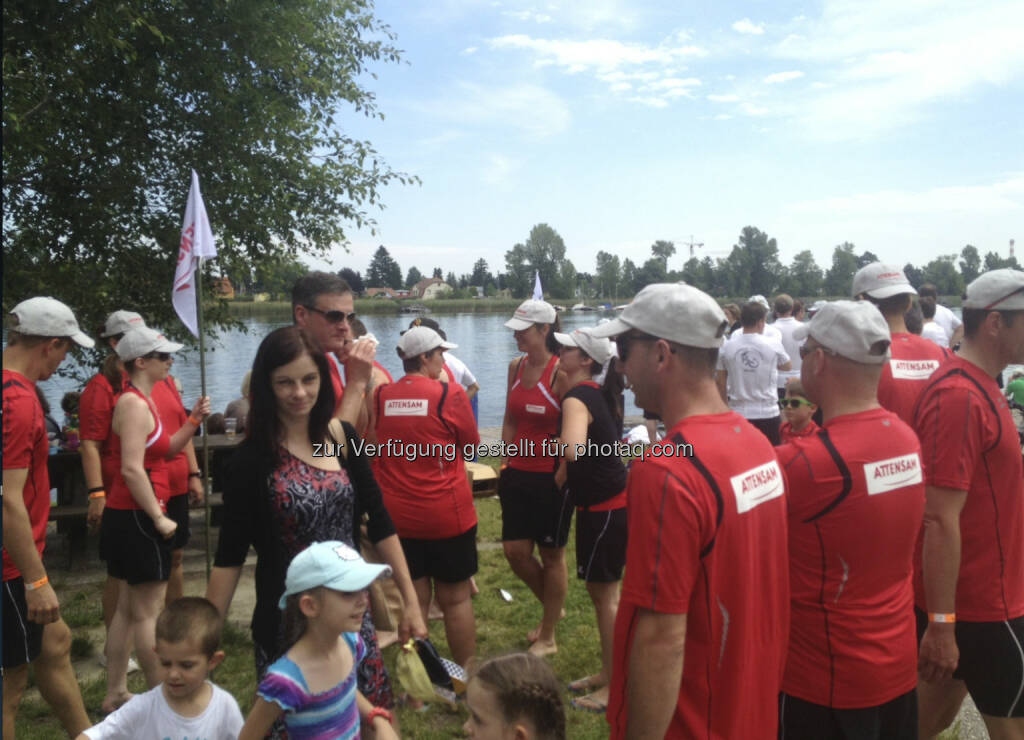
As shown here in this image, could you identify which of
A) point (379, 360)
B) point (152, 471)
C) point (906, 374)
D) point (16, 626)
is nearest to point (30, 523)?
point (16, 626)

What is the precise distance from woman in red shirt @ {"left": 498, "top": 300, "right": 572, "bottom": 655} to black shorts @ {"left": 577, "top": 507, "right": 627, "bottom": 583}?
1.44ft

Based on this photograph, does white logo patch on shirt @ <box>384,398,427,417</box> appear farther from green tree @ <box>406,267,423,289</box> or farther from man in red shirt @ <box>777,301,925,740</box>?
green tree @ <box>406,267,423,289</box>

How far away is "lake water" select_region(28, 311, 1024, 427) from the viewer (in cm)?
1407

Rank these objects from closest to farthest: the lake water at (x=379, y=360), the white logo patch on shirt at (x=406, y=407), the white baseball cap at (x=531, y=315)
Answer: the white logo patch on shirt at (x=406, y=407)
the white baseball cap at (x=531, y=315)
the lake water at (x=379, y=360)

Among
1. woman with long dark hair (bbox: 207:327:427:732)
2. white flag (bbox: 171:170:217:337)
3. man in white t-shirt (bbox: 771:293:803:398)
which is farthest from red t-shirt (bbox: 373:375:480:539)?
man in white t-shirt (bbox: 771:293:803:398)

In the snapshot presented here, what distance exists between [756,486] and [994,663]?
5.18 feet

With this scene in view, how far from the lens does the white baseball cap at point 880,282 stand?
3.64 meters

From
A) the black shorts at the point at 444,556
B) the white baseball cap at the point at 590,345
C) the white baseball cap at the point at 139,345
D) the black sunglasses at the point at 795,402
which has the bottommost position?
the black shorts at the point at 444,556

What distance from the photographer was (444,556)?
Answer: 4.11 m

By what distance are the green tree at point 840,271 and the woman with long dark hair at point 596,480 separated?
41.6 meters

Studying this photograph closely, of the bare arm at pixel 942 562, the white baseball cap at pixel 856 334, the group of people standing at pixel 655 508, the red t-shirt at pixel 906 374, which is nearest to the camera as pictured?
the group of people standing at pixel 655 508

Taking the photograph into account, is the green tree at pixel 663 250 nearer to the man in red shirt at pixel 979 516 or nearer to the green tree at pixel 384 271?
the man in red shirt at pixel 979 516

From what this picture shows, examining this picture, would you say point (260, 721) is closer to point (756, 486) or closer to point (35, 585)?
point (35, 585)

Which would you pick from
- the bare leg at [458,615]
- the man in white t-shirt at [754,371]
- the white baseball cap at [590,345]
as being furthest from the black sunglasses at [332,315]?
the man in white t-shirt at [754,371]
